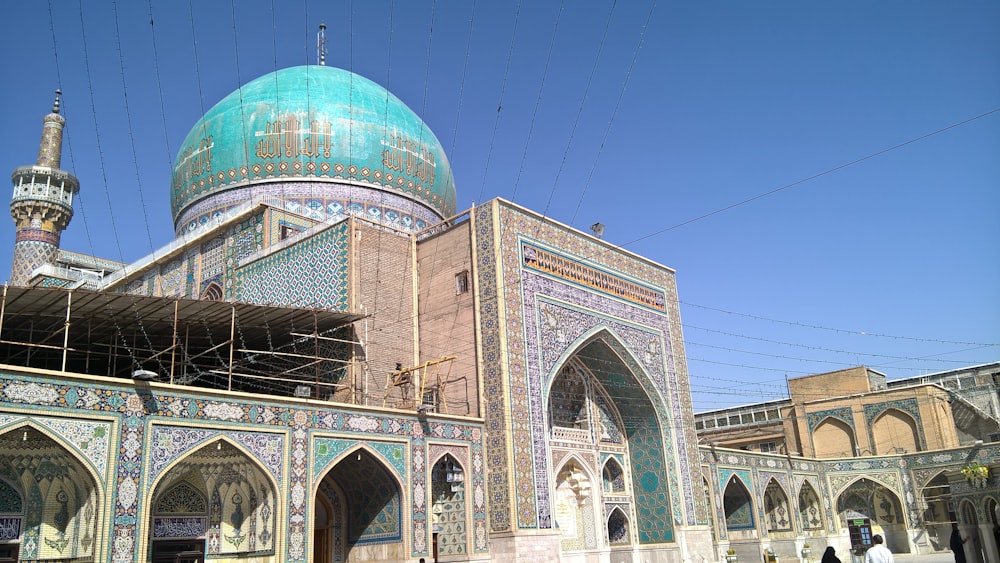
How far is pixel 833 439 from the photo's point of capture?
79.6ft

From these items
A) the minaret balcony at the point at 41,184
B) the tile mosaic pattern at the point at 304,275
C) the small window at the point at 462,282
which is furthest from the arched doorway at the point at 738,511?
the minaret balcony at the point at 41,184

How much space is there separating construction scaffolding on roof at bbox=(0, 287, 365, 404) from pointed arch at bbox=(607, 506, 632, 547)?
235 inches

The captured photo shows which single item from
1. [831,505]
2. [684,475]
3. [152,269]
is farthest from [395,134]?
[831,505]

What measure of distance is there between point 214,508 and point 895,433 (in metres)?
19.3

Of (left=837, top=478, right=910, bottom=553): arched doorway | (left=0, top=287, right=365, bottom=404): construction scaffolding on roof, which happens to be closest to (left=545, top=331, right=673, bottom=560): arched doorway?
(left=0, top=287, right=365, bottom=404): construction scaffolding on roof

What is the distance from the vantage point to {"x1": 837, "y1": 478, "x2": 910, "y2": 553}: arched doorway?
22.4 metres

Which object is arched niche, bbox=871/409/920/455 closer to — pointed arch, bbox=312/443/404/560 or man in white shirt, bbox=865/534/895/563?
pointed arch, bbox=312/443/404/560

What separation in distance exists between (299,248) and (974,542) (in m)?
11.8

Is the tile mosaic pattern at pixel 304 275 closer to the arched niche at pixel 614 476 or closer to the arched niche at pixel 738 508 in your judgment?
the arched niche at pixel 614 476

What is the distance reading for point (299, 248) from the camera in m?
15.0

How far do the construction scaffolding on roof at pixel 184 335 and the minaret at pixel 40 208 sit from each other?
908 cm

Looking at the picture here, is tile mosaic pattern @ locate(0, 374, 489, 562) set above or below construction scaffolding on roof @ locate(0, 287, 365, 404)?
below

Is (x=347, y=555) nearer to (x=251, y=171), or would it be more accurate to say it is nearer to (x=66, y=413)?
(x=66, y=413)

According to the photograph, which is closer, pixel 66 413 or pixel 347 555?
pixel 66 413
